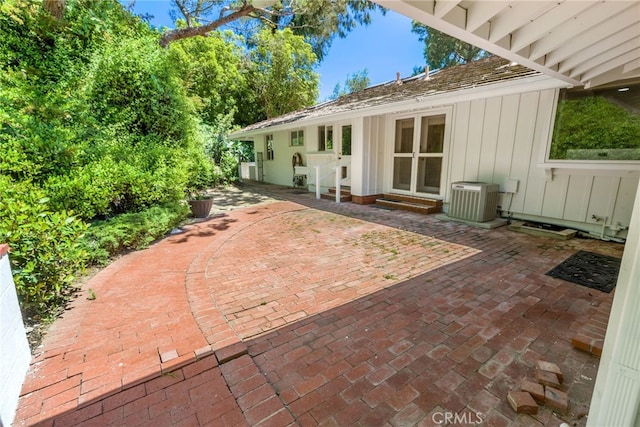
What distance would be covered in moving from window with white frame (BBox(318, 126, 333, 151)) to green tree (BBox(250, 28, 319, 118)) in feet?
38.8

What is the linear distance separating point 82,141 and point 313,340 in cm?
471

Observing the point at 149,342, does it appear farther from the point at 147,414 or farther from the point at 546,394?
the point at 546,394

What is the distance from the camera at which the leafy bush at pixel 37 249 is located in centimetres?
237

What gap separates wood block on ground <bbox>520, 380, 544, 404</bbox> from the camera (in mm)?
1722

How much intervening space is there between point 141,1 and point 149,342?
35.1 ft

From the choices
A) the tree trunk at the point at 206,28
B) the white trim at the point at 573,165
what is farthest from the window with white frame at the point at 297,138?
the white trim at the point at 573,165

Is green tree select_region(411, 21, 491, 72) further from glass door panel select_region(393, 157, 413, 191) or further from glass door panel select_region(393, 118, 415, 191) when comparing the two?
glass door panel select_region(393, 157, 413, 191)

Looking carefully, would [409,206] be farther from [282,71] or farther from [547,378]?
[282,71]

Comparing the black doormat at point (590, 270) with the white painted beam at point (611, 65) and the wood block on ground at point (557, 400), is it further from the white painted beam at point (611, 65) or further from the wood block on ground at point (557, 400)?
the white painted beam at point (611, 65)

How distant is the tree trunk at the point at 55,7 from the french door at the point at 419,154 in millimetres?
7292

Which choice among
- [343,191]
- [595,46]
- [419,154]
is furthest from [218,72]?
[595,46]

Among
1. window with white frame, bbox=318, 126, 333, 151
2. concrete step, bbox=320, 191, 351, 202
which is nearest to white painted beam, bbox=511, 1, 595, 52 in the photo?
concrete step, bbox=320, 191, 351, 202

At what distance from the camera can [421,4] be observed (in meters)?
2.12

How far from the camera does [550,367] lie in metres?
1.95
